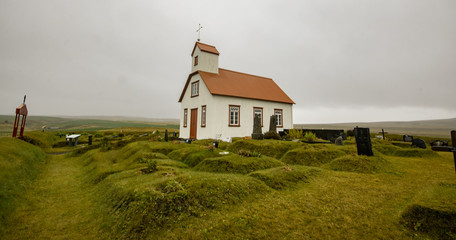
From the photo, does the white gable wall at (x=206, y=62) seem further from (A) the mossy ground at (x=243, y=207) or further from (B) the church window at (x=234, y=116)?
(A) the mossy ground at (x=243, y=207)

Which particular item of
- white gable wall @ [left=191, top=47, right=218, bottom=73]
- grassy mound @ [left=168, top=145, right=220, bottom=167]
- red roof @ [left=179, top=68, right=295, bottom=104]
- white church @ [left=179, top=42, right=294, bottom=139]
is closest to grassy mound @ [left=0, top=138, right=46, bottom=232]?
grassy mound @ [left=168, top=145, right=220, bottom=167]

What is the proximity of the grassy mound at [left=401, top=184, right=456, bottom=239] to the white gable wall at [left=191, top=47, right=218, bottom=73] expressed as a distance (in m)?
19.9

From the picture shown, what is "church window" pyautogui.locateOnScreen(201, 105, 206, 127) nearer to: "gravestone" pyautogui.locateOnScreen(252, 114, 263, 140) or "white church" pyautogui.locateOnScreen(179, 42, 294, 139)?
"white church" pyautogui.locateOnScreen(179, 42, 294, 139)

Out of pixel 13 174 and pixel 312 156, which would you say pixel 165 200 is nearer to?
pixel 13 174

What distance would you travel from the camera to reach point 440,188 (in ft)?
16.9

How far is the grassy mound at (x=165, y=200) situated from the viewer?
12.9 ft

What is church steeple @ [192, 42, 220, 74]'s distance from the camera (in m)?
21.4

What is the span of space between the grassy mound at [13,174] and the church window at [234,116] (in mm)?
13867

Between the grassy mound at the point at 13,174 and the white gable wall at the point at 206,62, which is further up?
the white gable wall at the point at 206,62

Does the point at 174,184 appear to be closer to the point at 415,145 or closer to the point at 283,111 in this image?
the point at 415,145

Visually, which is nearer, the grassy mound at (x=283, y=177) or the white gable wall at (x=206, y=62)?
the grassy mound at (x=283, y=177)

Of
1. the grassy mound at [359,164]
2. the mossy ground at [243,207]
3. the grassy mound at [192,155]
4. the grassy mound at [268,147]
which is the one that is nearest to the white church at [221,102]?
the grassy mound at [268,147]

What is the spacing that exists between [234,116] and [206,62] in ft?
22.5

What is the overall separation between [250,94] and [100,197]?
17.3 m
